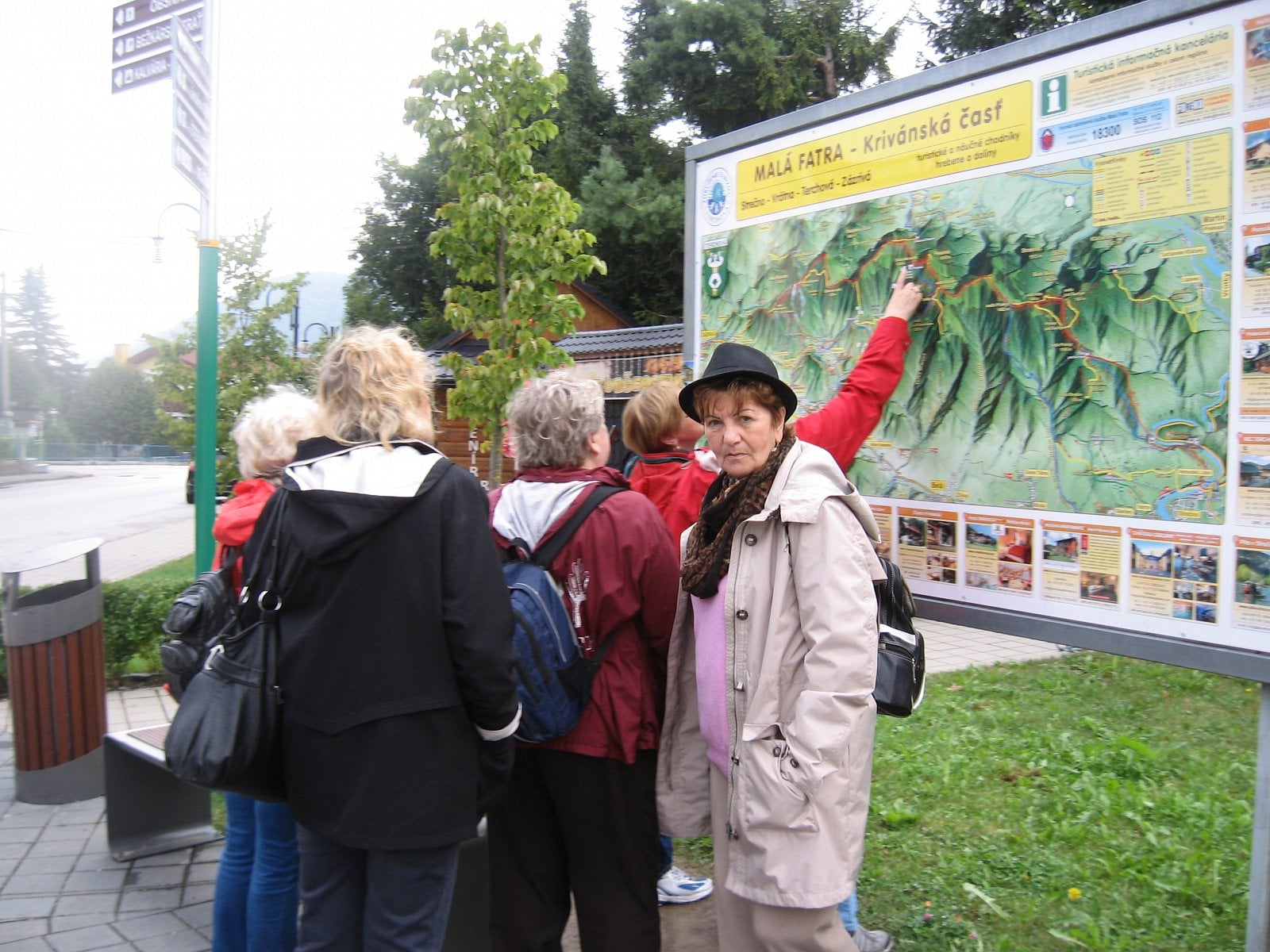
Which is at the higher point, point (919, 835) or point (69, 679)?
point (69, 679)

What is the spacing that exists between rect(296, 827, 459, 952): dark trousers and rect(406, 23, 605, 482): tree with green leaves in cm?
615

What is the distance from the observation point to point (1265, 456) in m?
2.09

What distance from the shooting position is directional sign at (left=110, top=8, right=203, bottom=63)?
18.9 feet

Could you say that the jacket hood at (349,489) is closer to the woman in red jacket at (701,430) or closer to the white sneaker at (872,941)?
the woman in red jacket at (701,430)

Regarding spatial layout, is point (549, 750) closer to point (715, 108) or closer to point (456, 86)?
point (456, 86)

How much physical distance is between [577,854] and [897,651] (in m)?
1.00

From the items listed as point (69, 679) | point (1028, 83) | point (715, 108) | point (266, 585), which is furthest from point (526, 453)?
point (715, 108)

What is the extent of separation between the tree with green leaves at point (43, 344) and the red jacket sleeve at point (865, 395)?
78.1 meters

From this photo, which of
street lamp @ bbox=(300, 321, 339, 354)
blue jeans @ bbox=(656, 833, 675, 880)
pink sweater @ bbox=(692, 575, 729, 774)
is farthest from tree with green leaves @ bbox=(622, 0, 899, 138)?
pink sweater @ bbox=(692, 575, 729, 774)

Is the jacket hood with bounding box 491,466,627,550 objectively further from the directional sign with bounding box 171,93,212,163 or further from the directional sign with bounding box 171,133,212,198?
the directional sign with bounding box 171,93,212,163

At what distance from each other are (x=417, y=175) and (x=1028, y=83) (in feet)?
84.5

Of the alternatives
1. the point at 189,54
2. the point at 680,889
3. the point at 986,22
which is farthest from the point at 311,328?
the point at 680,889

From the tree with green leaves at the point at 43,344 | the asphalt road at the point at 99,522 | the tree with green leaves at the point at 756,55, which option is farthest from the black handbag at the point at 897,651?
the tree with green leaves at the point at 43,344

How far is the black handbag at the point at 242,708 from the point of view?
7.75ft
